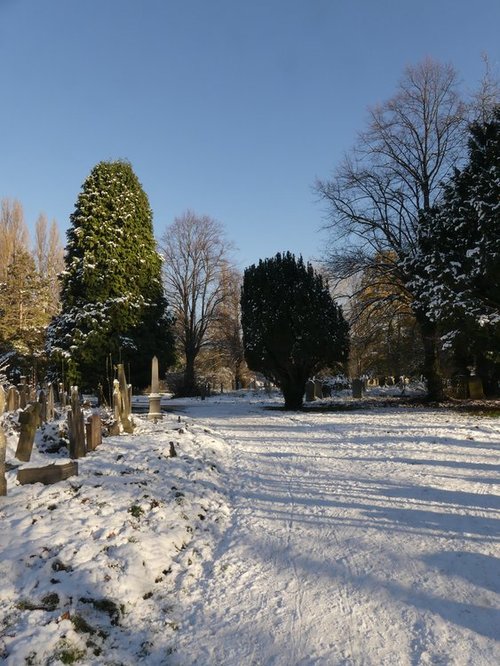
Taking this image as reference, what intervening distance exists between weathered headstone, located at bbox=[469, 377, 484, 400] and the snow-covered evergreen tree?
19.7ft

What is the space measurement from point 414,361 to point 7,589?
23901 millimetres

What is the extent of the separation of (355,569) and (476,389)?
60.8 feet

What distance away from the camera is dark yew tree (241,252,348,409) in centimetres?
1880

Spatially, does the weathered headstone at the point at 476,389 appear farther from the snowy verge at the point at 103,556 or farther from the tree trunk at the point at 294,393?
the snowy verge at the point at 103,556

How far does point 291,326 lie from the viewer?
19000mm

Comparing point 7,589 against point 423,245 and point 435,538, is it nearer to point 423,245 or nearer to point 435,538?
point 435,538

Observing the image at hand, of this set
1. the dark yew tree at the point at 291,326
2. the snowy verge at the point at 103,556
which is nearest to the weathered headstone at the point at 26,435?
the snowy verge at the point at 103,556

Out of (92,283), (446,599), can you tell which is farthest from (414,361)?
(446,599)

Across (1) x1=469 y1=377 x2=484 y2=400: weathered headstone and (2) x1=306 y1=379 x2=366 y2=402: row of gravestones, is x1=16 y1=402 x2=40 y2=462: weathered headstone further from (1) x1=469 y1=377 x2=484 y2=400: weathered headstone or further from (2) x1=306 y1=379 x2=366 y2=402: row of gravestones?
(2) x1=306 y1=379 x2=366 y2=402: row of gravestones

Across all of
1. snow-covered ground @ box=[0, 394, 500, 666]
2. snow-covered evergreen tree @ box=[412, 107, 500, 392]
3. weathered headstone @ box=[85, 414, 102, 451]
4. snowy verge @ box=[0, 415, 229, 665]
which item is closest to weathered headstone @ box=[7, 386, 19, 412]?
weathered headstone @ box=[85, 414, 102, 451]

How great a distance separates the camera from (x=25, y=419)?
6.94m

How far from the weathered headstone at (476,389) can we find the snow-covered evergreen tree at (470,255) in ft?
19.7

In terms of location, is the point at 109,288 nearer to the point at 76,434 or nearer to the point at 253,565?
the point at 76,434

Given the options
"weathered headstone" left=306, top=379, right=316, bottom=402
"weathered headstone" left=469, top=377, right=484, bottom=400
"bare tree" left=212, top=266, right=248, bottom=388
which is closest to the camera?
"weathered headstone" left=469, top=377, right=484, bottom=400
